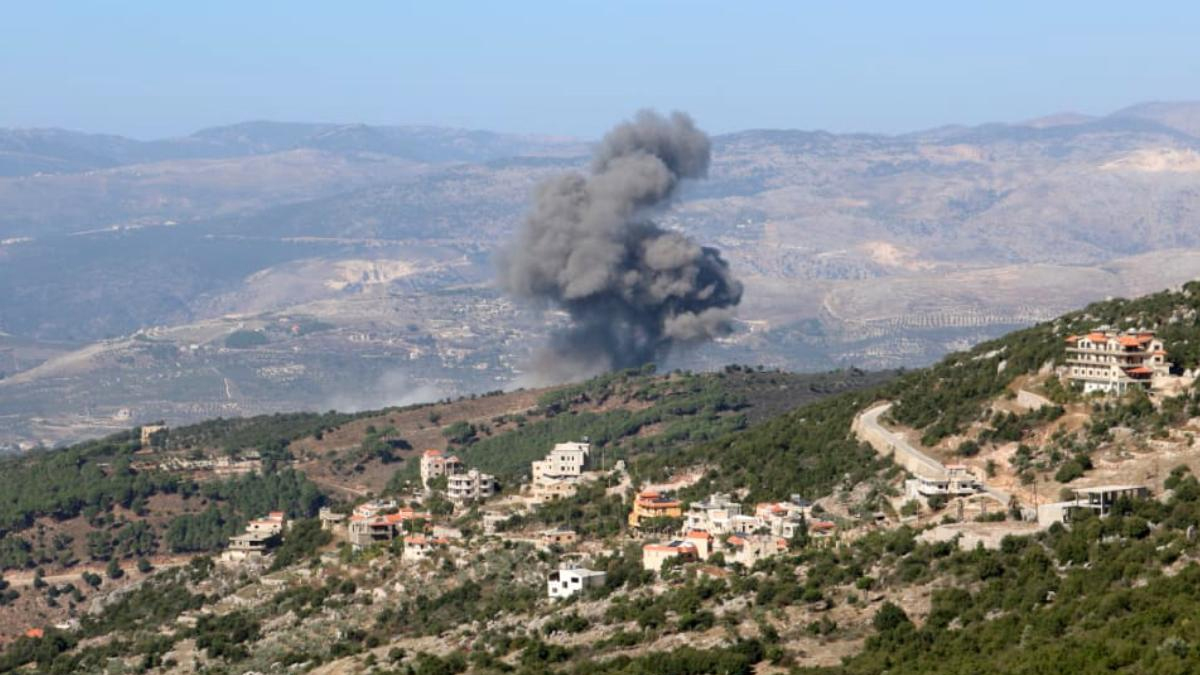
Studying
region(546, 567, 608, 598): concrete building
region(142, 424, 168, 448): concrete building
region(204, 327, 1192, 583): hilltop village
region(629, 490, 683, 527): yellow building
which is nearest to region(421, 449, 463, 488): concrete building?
region(204, 327, 1192, 583): hilltop village

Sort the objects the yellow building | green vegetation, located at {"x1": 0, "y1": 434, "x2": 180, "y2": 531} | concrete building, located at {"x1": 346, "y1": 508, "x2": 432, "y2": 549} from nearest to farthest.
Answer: the yellow building, concrete building, located at {"x1": 346, "y1": 508, "x2": 432, "y2": 549}, green vegetation, located at {"x1": 0, "y1": 434, "x2": 180, "y2": 531}

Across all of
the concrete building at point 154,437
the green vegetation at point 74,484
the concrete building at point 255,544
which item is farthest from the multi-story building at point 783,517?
the concrete building at point 154,437

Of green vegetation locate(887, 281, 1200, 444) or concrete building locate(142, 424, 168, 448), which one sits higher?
green vegetation locate(887, 281, 1200, 444)

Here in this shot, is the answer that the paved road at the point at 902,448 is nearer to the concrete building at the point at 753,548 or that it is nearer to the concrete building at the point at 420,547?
the concrete building at the point at 753,548

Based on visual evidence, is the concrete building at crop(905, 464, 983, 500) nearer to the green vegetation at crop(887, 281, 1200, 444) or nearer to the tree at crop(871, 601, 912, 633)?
the green vegetation at crop(887, 281, 1200, 444)

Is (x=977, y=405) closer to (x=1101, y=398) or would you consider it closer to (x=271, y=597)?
(x=1101, y=398)

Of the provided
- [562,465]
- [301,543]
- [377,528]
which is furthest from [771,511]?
[301,543]
